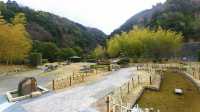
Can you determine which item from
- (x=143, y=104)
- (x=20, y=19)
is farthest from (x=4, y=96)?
(x=20, y=19)

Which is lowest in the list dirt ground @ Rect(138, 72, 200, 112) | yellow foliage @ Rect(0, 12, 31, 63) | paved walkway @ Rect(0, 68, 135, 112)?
dirt ground @ Rect(138, 72, 200, 112)

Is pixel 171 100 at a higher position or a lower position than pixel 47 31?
lower

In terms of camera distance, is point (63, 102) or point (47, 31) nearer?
point (63, 102)

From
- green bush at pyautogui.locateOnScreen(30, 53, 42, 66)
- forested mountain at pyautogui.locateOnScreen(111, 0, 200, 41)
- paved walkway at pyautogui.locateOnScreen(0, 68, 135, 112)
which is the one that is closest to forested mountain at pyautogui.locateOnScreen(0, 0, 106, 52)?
forested mountain at pyautogui.locateOnScreen(111, 0, 200, 41)

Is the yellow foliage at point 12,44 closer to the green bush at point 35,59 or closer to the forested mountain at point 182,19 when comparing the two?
the green bush at point 35,59

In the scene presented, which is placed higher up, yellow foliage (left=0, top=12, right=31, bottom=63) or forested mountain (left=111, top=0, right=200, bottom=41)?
forested mountain (left=111, top=0, right=200, bottom=41)

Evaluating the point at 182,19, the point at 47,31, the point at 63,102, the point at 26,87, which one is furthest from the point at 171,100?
the point at 47,31

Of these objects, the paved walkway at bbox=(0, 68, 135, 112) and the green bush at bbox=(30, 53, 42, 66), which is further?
the green bush at bbox=(30, 53, 42, 66)

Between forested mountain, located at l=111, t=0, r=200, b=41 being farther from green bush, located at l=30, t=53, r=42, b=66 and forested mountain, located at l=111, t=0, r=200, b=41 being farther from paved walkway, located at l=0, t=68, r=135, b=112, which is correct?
paved walkway, located at l=0, t=68, r=135, b=112

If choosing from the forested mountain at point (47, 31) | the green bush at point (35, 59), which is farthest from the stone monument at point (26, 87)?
the forested mountain at point (47, 31)

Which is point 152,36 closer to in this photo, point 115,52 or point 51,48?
A: point 115,52

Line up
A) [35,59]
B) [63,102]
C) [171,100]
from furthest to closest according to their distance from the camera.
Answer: [35,59] < [171,100] < [63,102]

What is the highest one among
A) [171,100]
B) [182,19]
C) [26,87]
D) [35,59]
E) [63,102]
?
[182,19]

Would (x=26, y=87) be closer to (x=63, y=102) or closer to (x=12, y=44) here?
(x=63, y=102)
